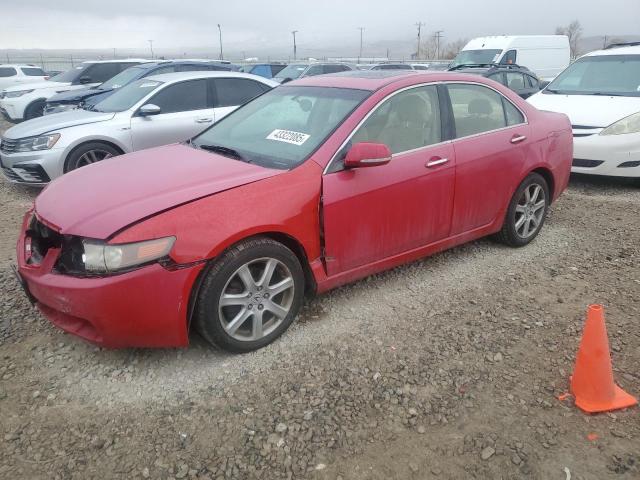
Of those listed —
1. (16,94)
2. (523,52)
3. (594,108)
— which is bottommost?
(16,94)

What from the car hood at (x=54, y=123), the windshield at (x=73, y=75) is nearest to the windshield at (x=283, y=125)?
the car hood at (x=54, y=123)

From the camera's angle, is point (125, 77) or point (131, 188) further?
point (125, 77)

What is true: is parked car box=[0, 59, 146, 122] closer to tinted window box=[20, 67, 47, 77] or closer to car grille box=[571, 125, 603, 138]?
tinted window box=[20, 67, 47, 77]

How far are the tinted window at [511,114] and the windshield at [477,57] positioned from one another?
1322 cm

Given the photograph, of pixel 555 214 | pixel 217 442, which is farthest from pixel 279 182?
pixel 555 214

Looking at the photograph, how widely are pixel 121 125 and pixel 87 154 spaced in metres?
0.58

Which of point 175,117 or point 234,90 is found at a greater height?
point 234,90

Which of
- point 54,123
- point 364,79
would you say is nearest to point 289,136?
point 364,79

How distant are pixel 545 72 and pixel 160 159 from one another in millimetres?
18549

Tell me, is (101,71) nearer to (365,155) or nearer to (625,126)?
(625,126)

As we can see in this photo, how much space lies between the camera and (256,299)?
3023 millimetres

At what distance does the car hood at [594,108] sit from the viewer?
253 inches

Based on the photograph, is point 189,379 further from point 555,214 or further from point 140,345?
point 555,214

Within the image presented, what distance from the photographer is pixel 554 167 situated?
15.3 ft
